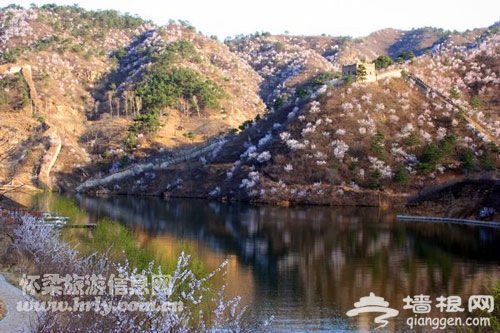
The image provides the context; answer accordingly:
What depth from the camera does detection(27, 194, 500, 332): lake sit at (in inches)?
943

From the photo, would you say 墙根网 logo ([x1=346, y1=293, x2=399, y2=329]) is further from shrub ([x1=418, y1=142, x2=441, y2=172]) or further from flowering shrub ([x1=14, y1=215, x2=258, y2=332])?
shrub ([x1=418, y1=142, x2=441, y2=172])

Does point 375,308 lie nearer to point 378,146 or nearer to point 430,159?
point 430,159

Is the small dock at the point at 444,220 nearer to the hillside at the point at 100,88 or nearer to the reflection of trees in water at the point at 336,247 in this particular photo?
the reflection of trees in water at the point at 336,247

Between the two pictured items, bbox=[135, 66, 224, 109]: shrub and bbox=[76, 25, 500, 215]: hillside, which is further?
bbox=[135, 66, 224, 109]: shrub

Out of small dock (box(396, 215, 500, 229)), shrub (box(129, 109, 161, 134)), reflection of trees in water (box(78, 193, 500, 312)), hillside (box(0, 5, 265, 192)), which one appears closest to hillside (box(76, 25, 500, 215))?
reflection of trees in water (box(78, 193, 500, 312))

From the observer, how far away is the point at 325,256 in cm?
3512

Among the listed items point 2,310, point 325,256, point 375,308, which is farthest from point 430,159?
point 2,310

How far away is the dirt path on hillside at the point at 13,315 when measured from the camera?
47.3ft

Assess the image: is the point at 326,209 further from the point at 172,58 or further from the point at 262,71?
the point at 262,71

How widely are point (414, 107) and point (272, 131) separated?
2034cm

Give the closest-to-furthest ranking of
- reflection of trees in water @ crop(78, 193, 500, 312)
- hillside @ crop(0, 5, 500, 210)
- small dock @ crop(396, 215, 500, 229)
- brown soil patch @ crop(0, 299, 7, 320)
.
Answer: brown soil patch @ crop(0, 299, 7, 320) < reflection of trees in water @ crop(78, 193, 500, 312) < small dock @ crop(396, 215, 500, 229) < hillside @ crop(0, 5, 500, 210)

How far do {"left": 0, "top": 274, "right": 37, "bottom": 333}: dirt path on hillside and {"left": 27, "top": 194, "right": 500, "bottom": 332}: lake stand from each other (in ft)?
28.5

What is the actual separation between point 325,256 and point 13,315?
22387 millimetres

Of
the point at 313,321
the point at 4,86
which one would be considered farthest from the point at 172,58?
the point at 313,321
